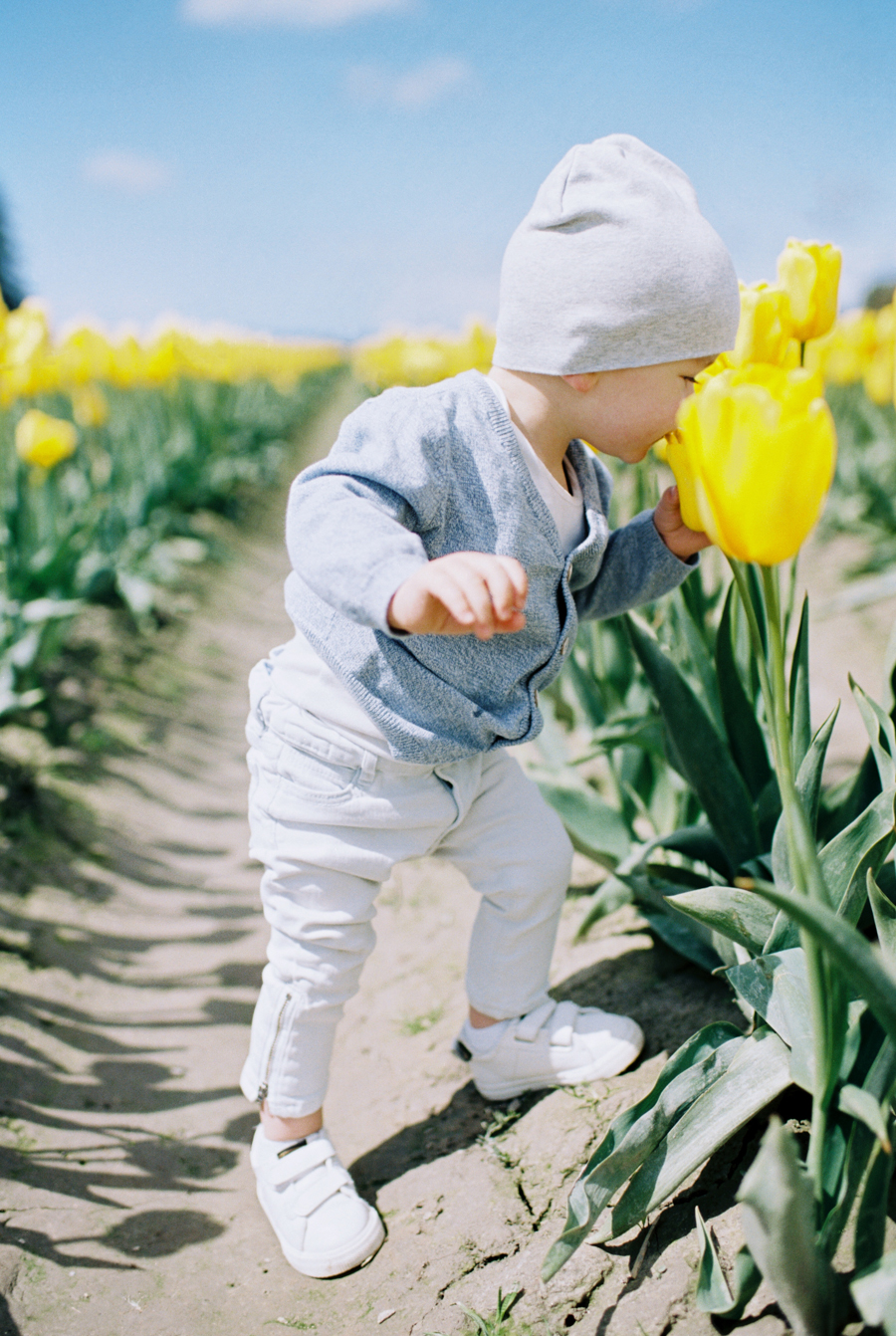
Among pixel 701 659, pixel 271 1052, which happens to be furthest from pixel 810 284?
pixel 271 1052

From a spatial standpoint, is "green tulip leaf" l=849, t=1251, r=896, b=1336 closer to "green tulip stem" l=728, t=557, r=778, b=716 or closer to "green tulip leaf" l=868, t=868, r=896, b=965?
"green tulip leaf" l=868, t=868, r=896, b=965

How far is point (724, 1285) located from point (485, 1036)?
0.66 m

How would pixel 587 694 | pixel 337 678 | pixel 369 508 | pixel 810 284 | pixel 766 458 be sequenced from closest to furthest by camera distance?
pixel 766 458
pixel 369 508
pixel 337 678
pixel 810 284
pixel 587 694

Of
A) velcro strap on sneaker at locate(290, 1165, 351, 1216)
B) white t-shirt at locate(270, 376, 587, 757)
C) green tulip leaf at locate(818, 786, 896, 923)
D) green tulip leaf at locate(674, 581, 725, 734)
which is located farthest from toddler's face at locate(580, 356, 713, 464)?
velcro strap on sneaker at locate(290, 1165, 351, 1216)

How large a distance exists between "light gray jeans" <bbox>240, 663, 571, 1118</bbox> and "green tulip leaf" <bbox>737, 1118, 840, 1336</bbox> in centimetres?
67

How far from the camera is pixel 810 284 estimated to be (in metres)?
1.58

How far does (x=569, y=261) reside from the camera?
1.31m

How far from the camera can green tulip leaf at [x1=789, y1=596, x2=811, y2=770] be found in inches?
58.4

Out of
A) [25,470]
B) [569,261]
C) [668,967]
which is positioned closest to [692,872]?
[668,967]

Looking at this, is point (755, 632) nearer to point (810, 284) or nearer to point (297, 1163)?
point (810, 284)

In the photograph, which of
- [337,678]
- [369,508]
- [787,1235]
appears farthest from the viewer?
[337,678]

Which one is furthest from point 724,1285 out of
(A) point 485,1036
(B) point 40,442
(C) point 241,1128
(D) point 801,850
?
(B) point 40,442

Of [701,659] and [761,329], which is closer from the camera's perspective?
[761,329]

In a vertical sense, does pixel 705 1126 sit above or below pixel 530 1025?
above
